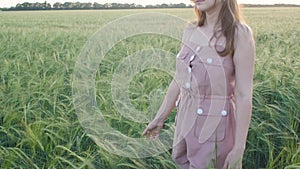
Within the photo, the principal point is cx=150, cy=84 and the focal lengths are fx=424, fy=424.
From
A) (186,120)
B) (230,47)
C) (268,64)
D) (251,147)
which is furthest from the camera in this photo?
(268,64)

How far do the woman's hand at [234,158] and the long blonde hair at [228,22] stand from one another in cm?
35

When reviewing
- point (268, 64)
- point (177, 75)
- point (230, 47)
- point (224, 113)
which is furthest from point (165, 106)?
point (268, 64)

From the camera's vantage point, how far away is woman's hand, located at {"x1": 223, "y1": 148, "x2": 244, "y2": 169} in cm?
148

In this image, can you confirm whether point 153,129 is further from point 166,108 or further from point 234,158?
point 234,158

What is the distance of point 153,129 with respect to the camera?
Result: 180cm

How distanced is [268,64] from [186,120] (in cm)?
214

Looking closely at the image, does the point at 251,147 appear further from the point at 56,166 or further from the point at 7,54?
the point at 7,54

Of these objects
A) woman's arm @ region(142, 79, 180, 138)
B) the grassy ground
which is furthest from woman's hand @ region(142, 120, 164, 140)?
the grassy ground

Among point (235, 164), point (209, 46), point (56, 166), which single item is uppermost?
point (209, 46)

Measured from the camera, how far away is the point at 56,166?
2.03m

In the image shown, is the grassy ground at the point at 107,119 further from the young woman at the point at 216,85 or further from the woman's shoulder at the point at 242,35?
the woman's shoulder at the point at 242,35

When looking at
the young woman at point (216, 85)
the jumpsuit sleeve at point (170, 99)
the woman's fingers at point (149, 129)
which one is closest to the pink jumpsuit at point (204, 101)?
the young woman at point (216, 85)

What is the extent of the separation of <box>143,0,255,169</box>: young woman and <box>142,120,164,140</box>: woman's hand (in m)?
0.19

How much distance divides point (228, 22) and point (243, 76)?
0.62ft
